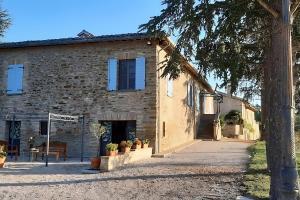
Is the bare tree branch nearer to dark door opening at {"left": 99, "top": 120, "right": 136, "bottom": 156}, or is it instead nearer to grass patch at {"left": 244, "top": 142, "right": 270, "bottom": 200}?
grass patch at {"left": 244, "top": 142, "right": 270, "bottom": 200}

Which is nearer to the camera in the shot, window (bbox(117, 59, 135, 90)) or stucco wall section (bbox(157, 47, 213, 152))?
window (bbox(117, 59, 135, 90))

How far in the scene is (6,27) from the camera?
24875 millimetres

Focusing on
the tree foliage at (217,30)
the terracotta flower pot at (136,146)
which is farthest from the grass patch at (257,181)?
the terracotta flower pot at (136,146)

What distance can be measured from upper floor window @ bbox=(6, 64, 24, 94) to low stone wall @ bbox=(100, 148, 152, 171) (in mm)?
7055

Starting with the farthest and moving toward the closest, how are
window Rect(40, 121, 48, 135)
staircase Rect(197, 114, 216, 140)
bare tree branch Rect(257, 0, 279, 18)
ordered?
staircase Rect(197, 114, 216, 140)
window Rect(40, 121, 48, 135)
bare tree branch Rect(257, 0, 279, 18)

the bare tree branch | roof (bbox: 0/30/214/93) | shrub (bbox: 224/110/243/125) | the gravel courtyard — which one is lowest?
the gravel courtyard

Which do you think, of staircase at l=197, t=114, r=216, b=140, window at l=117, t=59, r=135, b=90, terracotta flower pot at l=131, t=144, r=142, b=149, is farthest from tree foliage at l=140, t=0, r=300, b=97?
staircase at l=197, t=114, r=216, b=140

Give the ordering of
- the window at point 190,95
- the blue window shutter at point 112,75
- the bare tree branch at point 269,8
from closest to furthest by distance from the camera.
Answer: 1. the bare tree branch at point 269,8
2. the blue window shutter at point 112,75
3. the window at point 190,95

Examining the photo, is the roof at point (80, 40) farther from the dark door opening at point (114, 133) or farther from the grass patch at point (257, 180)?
the grass patch at point (257, 180)

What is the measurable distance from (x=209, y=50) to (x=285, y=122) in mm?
3812

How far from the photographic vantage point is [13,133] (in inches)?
767

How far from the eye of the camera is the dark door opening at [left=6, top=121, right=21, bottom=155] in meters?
19.3

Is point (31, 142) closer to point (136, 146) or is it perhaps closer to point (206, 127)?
point (136, 146)

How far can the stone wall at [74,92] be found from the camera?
17.1 m
